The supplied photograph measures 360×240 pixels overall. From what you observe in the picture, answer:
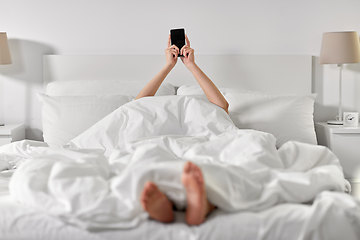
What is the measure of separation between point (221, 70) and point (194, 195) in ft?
6.34

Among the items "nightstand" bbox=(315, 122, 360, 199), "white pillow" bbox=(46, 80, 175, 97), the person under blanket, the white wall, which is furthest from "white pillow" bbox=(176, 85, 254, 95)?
the person under blanket

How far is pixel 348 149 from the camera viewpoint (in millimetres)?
2477

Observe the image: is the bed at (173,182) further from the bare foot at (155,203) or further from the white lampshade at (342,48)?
the white lampshade at (342,48)

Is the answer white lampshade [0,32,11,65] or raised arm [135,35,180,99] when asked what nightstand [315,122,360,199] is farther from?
white lampshade [0,32,11,65]

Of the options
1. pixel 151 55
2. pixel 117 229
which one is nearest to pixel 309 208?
pixel 117 229

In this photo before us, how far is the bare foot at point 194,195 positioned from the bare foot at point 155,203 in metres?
0.06

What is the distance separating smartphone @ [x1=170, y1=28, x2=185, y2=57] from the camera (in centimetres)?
250

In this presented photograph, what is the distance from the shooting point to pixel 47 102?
2400 mm

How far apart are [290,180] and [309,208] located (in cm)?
11

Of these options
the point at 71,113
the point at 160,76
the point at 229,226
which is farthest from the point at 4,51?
the point at 229,226

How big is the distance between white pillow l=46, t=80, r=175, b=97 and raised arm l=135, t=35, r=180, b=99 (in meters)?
0.20

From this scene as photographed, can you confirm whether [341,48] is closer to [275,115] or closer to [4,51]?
[275,115]

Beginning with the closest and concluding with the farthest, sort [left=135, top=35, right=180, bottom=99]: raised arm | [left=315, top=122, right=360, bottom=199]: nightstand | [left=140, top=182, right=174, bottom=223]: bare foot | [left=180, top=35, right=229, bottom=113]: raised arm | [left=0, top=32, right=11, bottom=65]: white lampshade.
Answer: [left=140, top=182, right=174, bottom=223]: bare foot → [left=180, top=35, right=229, bottom=113]: raised arm → [left=135, top=35, right=180, bottom=99]: raised arm → [left=315, top=122, right=360, bottom=199]: nightstand → [left=0, top=32, right=11, bottom=65]: white lampshade

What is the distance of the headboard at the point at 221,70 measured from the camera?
9.23 feet
